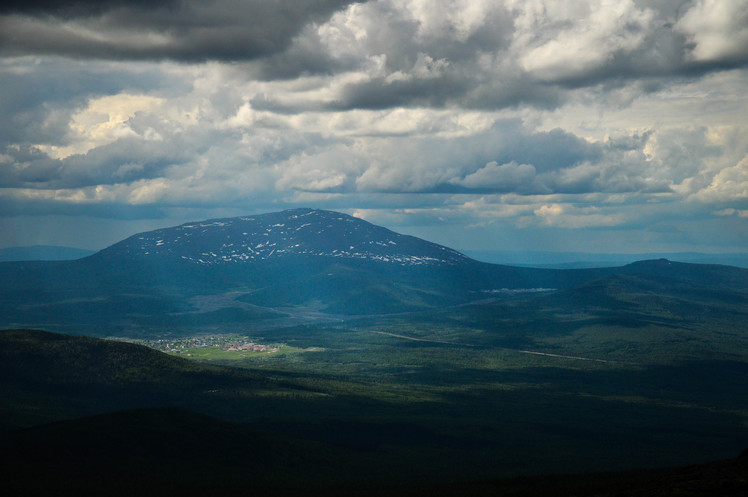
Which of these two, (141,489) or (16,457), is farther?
(16,457)

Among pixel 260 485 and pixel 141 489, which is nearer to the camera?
pixel 141 489

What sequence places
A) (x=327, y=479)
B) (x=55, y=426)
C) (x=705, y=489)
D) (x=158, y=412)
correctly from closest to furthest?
(x=705, y=489)
(x=327, y=479)
(x=55, y=426)
(x=158, y=412)

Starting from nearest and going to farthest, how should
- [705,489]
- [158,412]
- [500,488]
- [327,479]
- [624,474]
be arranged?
[705,489], [500,488], [624,474], [327,479], [158,412]

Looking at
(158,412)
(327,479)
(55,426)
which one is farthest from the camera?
(158,412)

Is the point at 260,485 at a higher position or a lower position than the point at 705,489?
lower

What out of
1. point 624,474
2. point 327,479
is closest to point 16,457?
point 327,479

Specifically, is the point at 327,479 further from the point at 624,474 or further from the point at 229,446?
the point at 624,474

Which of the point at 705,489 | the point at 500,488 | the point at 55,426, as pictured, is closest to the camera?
the point at 705,489

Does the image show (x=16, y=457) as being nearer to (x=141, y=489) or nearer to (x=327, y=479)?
(x=141, y=489)

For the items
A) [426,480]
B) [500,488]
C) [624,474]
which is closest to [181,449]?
[426,480]
